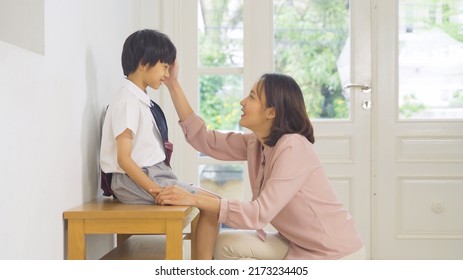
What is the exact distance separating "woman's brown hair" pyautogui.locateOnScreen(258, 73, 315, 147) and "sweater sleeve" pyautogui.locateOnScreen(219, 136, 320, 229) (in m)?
0.08

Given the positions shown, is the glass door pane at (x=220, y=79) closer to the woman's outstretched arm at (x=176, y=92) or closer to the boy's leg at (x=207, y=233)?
the woman's outstretched arm at (x=176, y=92)

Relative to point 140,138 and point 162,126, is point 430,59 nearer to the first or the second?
point 162,126

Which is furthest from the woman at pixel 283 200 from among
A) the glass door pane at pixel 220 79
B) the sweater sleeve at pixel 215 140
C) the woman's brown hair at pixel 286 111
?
the glass door pane at pixel 220 79

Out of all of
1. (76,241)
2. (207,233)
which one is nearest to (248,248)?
(207,233)

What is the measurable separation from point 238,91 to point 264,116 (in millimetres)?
1480

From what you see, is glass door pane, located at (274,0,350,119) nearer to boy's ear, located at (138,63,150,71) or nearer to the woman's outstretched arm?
the woman's outstretched arm

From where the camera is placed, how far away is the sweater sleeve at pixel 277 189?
223cm

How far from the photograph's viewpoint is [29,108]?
72.4 inches

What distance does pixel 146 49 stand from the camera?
2.43 m

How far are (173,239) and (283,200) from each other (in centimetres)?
39

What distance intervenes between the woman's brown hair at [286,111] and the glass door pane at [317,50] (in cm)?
153

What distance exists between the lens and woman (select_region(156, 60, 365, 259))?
2.23m

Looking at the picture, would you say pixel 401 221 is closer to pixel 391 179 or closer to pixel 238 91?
pixel 391 179

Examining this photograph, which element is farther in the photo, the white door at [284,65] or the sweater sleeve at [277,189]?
the white door at [284,65]
